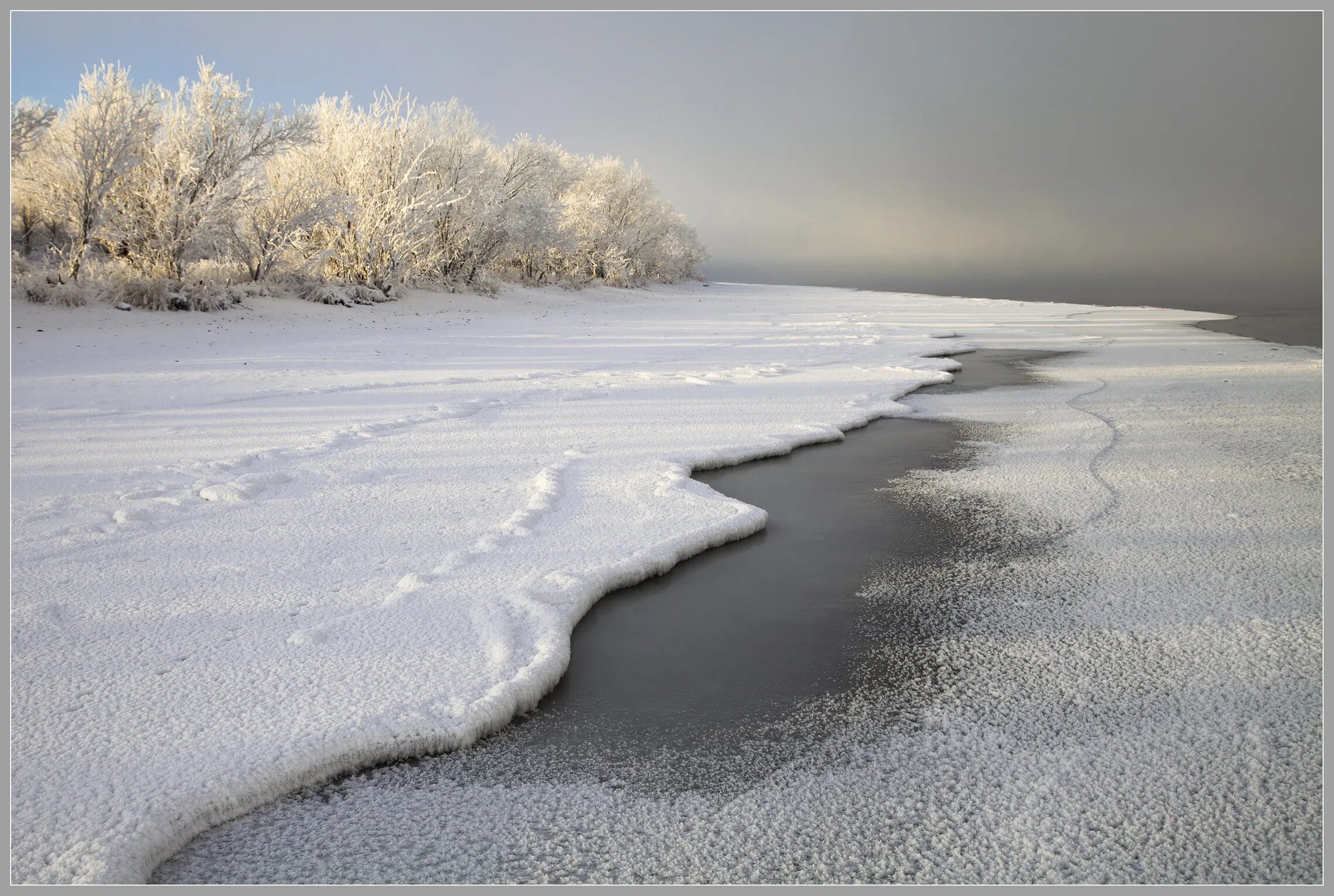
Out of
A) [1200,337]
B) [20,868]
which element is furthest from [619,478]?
[1200,337]

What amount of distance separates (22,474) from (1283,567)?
646 centimetres

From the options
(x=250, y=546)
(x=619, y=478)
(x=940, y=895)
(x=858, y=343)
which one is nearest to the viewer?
(x=940, y=895)

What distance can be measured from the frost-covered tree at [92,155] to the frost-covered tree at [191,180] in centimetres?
56

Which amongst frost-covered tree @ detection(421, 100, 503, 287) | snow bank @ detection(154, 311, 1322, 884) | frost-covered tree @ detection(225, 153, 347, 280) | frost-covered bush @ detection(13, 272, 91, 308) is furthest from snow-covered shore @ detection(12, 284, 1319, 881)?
frost-covered tree @ detection(421, 100, 503, 287)

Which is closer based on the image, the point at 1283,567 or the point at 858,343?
the point at 1283,567

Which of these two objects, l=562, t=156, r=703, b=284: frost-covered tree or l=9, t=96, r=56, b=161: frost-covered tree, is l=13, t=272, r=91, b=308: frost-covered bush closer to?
l=9, t=96, r=56, b=161: frost-covered tree

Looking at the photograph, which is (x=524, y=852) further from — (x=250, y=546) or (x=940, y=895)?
(x=250, y=546)

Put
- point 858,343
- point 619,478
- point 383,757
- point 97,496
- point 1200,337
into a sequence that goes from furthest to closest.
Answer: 1. point 1200,337
2. point 858,343
3. point 619,478
4. point 97,496
5. point 383,757

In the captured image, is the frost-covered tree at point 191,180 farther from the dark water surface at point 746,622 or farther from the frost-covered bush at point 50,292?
the dark water surface at point 746,622

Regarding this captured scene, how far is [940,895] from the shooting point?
1.79 meters

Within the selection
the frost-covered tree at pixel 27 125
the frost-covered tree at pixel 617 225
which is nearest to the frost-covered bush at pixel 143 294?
the frost-covered tree at pixel 27 125

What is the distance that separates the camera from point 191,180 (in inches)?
559

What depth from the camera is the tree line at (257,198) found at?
13141mm

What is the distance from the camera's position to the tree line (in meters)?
Answer: 13.1
